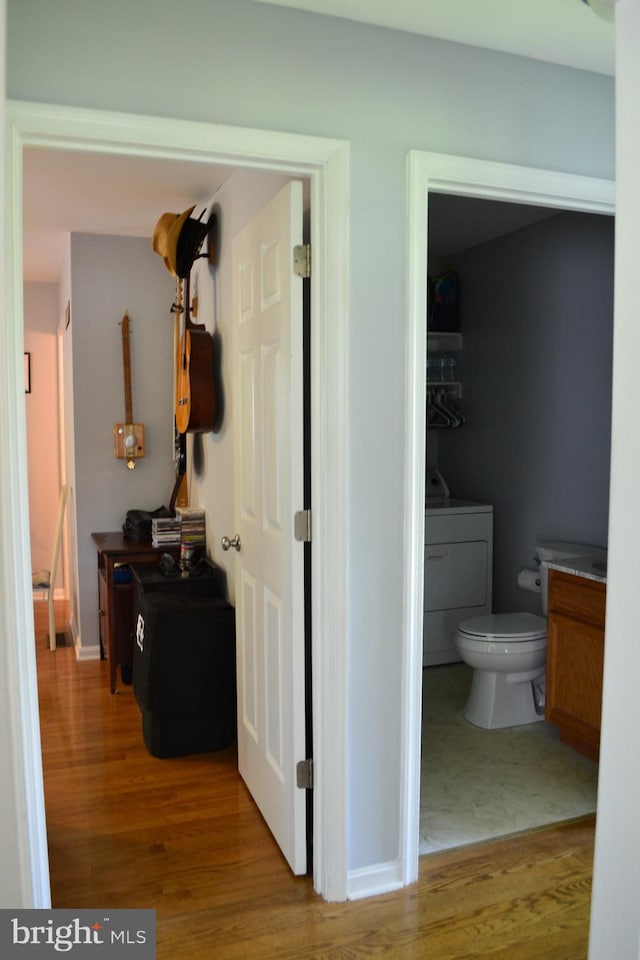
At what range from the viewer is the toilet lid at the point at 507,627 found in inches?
134

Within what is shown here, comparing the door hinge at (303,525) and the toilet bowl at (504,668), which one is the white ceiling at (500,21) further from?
the toilet bowl at (504,668)

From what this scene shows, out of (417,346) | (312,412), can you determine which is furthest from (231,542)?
(417,346)

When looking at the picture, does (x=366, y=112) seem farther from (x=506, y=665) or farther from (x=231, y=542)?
(x=506, y=665)

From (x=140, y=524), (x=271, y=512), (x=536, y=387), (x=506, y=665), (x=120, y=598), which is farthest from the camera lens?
(x=140, y=524)

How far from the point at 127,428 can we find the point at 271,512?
232 cm

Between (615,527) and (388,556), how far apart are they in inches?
44.2

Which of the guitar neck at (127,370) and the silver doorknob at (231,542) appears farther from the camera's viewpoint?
the guitar neck at (127,370)

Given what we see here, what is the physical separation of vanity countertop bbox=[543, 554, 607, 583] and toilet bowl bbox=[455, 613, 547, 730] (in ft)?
1.19

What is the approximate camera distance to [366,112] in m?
2.12

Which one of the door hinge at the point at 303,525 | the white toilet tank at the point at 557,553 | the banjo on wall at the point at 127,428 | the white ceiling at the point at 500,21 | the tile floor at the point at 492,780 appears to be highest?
the white ceiling at the point at 500,21

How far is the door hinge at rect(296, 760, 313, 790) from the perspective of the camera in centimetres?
232

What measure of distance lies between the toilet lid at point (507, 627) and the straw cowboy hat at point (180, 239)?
2.15m

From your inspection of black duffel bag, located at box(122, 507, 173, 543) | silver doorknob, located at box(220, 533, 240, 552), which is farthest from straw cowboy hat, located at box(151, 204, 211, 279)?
silver doorknob, located at box(220, 533, 240, 552)

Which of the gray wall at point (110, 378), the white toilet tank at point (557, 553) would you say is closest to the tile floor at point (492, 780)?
the white toilet tank at point (557, 553)
